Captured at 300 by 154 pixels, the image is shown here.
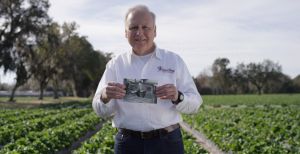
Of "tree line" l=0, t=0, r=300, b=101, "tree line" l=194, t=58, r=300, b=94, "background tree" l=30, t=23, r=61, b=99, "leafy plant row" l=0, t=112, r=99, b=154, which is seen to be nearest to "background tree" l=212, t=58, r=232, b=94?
"tree line" l=194, t=58, r=300, b=94

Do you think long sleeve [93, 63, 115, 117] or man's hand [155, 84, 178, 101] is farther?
long sleeve [93, 63, 115, 117]

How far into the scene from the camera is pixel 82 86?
91.7 metres

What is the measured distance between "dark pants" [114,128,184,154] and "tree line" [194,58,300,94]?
4302 inches

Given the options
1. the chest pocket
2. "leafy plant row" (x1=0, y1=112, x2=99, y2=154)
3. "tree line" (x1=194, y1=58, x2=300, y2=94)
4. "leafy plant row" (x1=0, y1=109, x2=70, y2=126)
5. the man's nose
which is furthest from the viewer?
"tree line" (x1=194, y1=58, x2=300, y2=94)

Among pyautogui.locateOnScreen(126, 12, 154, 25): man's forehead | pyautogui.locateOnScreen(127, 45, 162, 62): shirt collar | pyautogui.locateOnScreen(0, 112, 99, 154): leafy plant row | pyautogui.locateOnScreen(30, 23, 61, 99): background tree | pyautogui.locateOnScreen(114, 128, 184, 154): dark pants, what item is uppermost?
pyautogui.locateOnScreen(30, 23, 61, 99): background tree

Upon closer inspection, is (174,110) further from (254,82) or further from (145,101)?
(254,82)

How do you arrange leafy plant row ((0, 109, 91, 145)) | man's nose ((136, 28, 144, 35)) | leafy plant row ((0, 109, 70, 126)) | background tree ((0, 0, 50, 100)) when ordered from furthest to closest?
background tree ((0, 0, 50, 100)), leafy plant row ((0, 109, 70, 126)), leafy plant row ((0, 109, 91, 145)), man's nose ((136, 28, 144, 35))

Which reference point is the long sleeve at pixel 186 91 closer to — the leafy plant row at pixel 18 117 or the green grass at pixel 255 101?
the leafy plant row at pixel 18 117

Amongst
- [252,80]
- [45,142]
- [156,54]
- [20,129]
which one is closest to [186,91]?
[156,54]

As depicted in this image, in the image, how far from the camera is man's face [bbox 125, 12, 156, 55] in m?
3.43

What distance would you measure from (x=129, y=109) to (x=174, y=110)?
1.16ft

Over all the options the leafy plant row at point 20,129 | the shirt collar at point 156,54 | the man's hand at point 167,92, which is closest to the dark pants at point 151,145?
the man's hand at point 167,92

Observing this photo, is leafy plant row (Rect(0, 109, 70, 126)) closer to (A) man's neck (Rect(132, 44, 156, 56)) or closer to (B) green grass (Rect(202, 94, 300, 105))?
(A) man's neck (Rect(132, 44, 156, 56))

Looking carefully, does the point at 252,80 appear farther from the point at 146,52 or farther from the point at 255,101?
the point at 146,52
